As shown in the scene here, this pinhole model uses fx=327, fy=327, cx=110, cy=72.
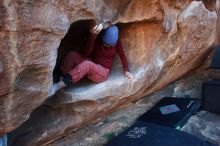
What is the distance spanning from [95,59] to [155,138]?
80 centimetres

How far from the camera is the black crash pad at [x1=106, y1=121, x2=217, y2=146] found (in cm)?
246

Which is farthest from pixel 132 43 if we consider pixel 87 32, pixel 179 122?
pixel 179 122

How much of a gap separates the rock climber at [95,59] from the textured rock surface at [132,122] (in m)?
0.44

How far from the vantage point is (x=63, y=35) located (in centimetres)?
201

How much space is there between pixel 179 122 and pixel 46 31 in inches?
57.2

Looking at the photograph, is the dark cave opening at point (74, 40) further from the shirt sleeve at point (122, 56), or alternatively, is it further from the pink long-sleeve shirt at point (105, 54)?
the shirt sleeve at point (122, 56)

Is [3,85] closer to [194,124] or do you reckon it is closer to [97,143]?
[97,143]

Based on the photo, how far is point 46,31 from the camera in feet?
6.23

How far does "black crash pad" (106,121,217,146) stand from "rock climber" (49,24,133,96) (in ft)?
1.49

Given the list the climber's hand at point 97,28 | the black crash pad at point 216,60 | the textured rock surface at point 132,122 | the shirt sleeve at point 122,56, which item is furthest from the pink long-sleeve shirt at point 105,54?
the black crash pad at point 216,60

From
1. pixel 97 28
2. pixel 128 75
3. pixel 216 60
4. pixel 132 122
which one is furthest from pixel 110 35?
pixel 216 60

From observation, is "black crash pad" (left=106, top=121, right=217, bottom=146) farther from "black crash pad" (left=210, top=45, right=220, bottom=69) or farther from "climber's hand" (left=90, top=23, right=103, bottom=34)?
"black crash pad" (left=210, top=45, right=220, bottom=69)

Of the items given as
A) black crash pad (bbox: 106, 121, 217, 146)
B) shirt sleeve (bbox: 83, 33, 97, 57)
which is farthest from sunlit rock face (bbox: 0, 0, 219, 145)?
black crash pad (bbox: 106, 121, 217, 146)

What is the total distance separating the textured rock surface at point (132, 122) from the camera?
103 inches
